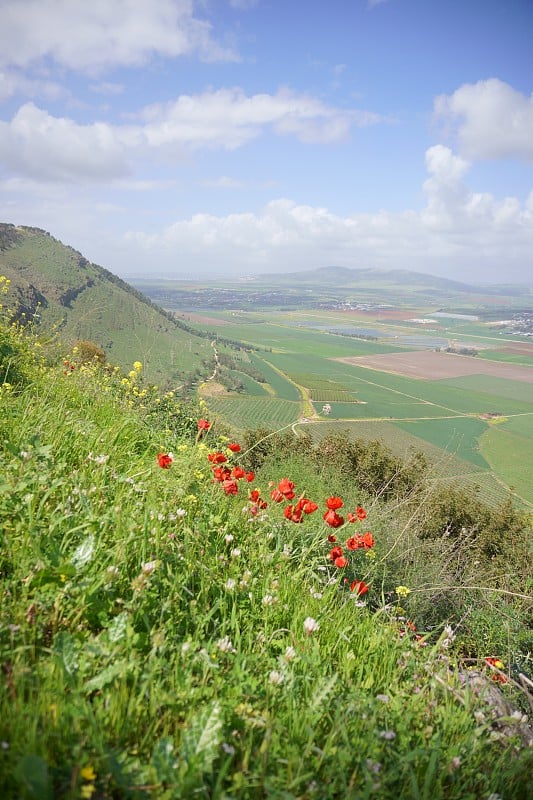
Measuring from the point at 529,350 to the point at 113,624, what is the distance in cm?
14332

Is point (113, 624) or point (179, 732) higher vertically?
point (113, 624)

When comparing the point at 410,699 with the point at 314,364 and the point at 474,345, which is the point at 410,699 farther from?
the point at 474,345

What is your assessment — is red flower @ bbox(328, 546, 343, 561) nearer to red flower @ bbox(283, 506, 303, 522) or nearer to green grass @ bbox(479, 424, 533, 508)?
red flower @ bbox(283, 506, 303, 522)

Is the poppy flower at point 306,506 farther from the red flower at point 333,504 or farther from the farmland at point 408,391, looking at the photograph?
the farmland at point 408,391

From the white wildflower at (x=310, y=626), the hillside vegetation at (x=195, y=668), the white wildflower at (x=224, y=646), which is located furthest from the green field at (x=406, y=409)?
the white wildflower at (x=224, y=646)

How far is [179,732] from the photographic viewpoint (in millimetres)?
1493

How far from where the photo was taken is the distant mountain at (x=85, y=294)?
2628 inches

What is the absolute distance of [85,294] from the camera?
325 ft

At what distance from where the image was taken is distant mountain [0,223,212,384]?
219ft

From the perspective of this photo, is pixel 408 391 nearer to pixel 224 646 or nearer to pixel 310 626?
pixel 310 626

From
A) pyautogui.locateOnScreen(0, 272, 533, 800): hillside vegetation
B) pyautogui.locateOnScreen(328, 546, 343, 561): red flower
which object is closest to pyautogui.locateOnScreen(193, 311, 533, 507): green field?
pyautogui.locateOnScreen(328, 546, 343, 561): red flower

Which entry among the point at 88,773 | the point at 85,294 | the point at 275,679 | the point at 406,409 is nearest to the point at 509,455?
the point at 406,409

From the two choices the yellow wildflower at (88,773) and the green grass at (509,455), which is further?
the green grass at (509,455)

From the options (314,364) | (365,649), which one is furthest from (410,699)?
(314,364)
